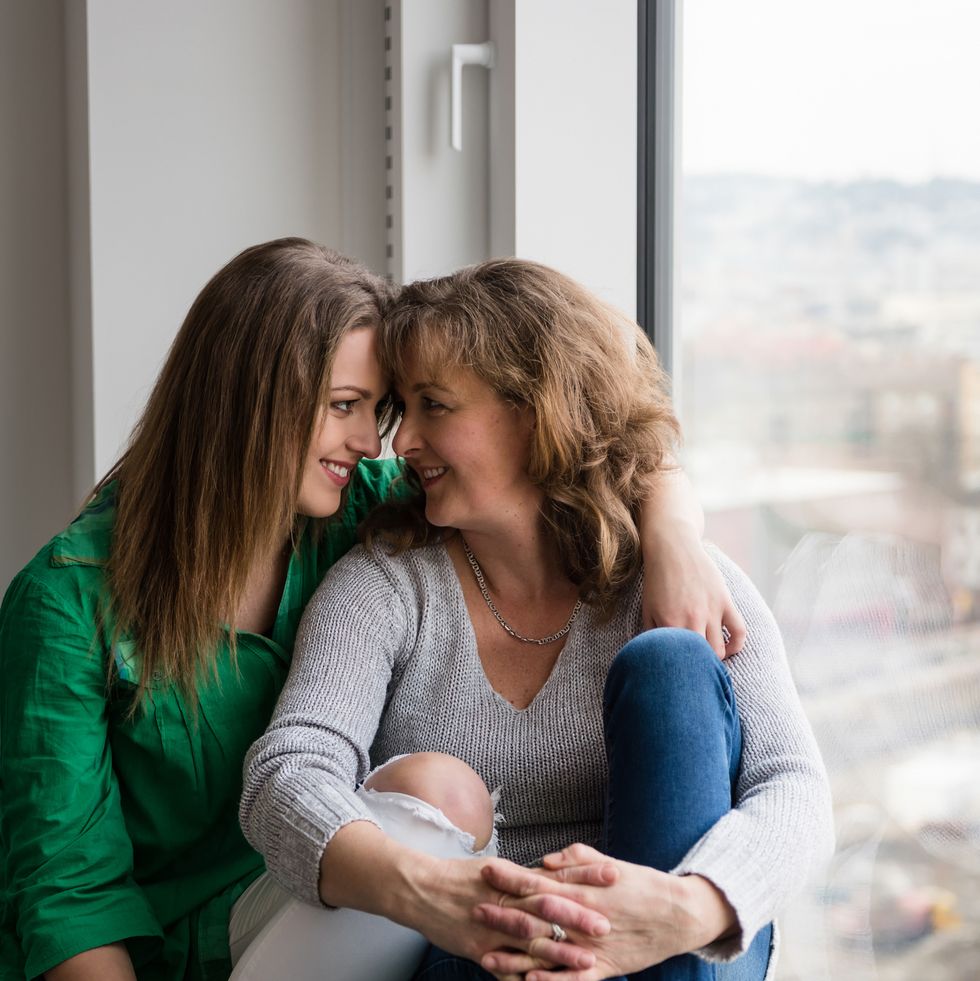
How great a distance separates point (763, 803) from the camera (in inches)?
44.9

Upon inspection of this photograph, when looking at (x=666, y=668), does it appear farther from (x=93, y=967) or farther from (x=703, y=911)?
(x=93, y=967)

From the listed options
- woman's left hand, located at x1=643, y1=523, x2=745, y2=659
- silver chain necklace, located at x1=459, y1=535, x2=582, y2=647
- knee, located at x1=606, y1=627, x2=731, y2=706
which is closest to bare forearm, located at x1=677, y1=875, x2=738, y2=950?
knee, located at x1=606, y1=627, x2=731, y2=706

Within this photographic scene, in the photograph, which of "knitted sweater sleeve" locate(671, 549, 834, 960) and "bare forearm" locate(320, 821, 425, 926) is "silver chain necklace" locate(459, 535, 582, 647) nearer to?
"knitted sweater sleeve" locate(671, 549, 834, 960)

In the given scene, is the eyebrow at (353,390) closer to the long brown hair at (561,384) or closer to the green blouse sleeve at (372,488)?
the long brown hair at (561,384)

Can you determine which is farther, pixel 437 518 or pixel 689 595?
pixel 437 518

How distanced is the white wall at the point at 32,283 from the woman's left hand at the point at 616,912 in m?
1.40

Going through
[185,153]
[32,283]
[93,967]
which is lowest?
[93,967]

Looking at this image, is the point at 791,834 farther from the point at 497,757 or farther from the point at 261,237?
the point at 261,237

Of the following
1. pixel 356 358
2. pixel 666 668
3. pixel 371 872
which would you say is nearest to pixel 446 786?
pixel 371 872

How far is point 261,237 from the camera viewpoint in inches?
82.9

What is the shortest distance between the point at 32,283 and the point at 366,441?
3.29 feet

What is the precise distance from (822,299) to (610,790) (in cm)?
84

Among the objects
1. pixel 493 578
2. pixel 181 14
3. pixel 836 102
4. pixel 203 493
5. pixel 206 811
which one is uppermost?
pixel 181 14

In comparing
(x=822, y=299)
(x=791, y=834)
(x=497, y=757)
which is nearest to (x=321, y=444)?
(x=497, y=757)
